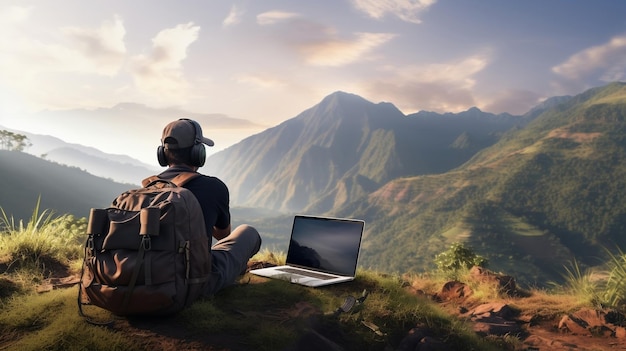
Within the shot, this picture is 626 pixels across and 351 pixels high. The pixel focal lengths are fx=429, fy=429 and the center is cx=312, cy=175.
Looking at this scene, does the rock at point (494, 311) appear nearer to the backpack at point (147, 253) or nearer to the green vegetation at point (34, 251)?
the backpack at point (147, 253)

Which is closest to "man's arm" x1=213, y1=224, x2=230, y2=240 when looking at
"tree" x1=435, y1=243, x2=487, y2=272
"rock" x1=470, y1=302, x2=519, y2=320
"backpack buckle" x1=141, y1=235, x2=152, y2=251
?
"backpack buckle" x1=141, y1=235, x2=152, y2=251

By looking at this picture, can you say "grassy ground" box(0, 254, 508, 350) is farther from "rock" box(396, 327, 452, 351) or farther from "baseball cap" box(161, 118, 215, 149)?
"baseball cap" box(161, 118, 215, 149)

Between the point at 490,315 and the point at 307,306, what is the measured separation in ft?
10.1

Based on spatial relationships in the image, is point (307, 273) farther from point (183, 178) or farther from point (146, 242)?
point (146, 242)

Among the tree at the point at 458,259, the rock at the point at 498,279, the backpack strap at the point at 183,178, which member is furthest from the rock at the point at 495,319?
the tree at the point at 458,259

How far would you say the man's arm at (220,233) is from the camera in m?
4.39

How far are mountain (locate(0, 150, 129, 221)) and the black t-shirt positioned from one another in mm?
78074

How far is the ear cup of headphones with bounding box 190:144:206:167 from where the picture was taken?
414 centimetres

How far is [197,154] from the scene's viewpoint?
4.15m

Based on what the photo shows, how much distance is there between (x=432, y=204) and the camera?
484 feet

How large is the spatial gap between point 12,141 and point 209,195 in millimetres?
121031

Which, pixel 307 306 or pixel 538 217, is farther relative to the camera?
pixel 538 217

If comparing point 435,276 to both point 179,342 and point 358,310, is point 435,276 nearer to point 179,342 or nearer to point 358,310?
point 358,310

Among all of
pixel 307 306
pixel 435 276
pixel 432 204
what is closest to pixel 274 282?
pixel 307 306
